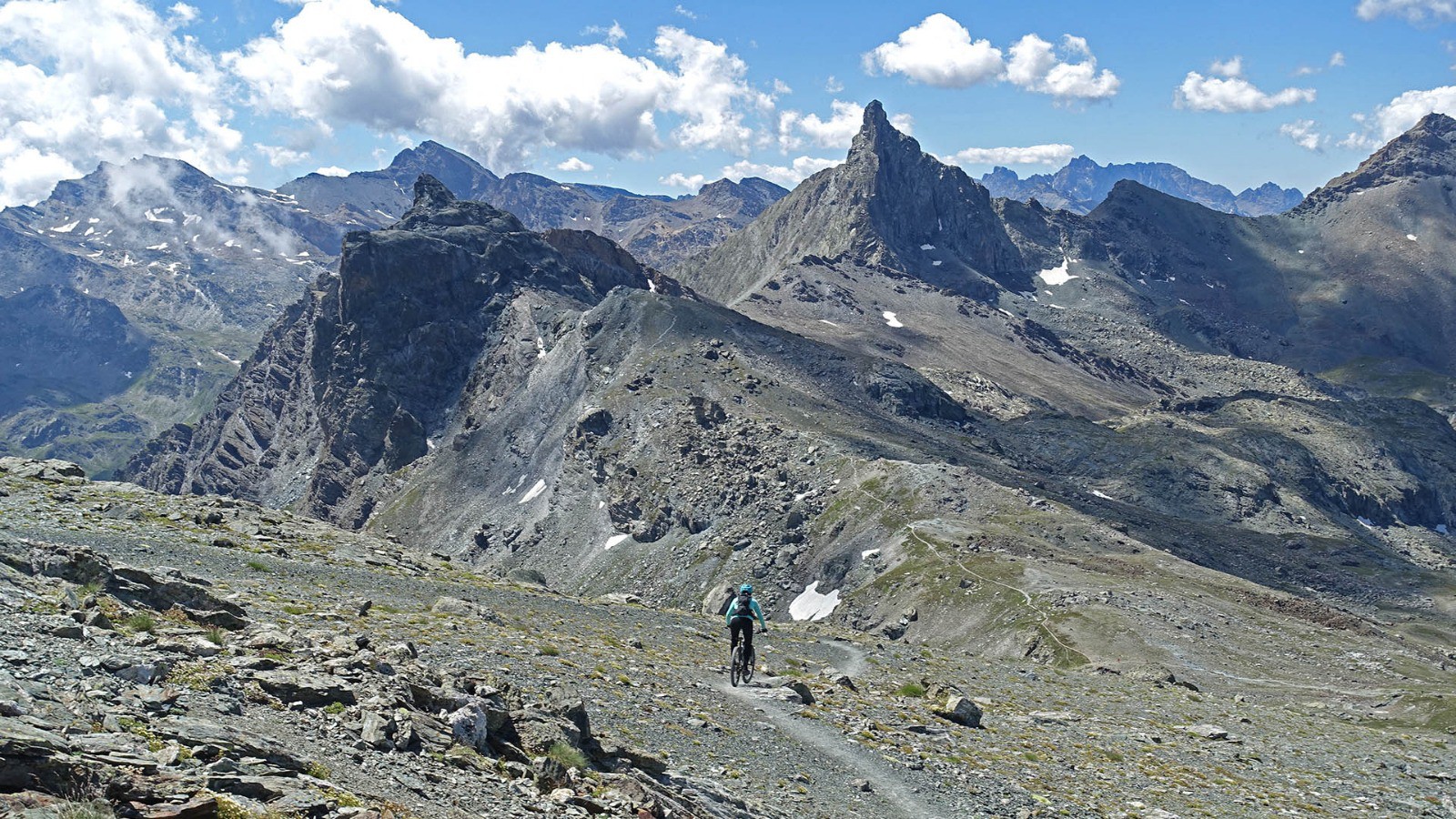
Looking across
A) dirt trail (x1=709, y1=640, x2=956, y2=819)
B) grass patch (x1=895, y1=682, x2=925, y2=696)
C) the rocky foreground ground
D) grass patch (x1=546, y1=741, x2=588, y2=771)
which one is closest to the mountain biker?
dirt trail (x1=709, y1=640, x2=956, y2=819)

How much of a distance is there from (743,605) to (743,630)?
2.69ft

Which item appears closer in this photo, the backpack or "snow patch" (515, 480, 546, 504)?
the backpack

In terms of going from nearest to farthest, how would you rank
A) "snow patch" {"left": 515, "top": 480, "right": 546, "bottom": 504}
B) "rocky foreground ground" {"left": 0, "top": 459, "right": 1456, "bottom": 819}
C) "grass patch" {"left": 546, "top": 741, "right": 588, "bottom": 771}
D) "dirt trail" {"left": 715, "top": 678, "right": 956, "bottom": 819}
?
"rocky foreground ground" {"left": 0, "top": 459, "right": 1456, "bottom": 819} < "grass patch" {"left": 546, "top": 741, "right": 588, "bottom": 771} < "dirt trail" {"left": 715, "top": 678, "right": 956, "bottom": 819} < "snow patch" {"left": 515, "top": 480, "right": 546, "bottom": 504}

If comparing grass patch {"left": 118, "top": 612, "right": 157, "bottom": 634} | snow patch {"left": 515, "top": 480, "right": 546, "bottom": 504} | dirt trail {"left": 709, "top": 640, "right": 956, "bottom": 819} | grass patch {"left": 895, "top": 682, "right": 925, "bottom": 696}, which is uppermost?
grass patch {"left": 118, "top": 612, "right": 157, "bottom": 634}

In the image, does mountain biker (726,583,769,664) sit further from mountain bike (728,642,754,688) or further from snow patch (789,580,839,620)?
snow patch (789,580,839,620)

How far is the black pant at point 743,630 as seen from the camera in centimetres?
3316

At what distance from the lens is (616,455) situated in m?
164

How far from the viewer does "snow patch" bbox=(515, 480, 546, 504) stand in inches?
6791

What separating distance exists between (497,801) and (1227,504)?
21019 cm

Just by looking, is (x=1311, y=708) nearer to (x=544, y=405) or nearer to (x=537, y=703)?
(x=537, y=703)

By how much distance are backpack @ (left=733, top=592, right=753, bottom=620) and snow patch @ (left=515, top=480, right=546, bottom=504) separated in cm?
14182

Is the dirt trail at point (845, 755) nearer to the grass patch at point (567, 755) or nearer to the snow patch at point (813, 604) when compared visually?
the grass patch at point (567, 755)

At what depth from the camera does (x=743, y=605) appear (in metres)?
33.4

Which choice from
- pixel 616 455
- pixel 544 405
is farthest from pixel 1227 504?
pixel 544 405
